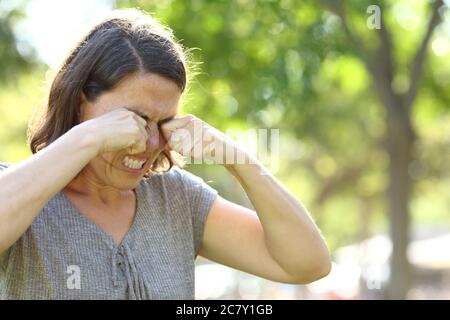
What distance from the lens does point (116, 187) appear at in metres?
2.58

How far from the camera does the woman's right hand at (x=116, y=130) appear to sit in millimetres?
2416

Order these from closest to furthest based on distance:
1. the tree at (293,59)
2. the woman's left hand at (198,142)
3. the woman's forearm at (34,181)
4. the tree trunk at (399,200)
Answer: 1. the woman's forearm at (34,181)
2. the woman's left hand at (198,142)
3. the tree at (293,59)
4. the tree trunk at (399,200)

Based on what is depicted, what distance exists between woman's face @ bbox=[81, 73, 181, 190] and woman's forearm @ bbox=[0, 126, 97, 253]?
0.64 ft

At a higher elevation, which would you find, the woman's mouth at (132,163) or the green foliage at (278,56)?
the green foliage at (278,56)

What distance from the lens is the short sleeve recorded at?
277cm

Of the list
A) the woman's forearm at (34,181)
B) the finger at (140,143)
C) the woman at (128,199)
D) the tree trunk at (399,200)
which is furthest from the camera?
the tree trunk at (399,200)

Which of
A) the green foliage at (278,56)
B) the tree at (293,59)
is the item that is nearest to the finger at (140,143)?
the green foliage at (278,56)

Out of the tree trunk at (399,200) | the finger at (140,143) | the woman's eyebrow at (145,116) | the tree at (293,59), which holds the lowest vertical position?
the finger at (140,143)

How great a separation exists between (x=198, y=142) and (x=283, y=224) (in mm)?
361

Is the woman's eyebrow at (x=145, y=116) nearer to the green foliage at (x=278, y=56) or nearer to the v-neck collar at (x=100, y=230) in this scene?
the v-neck collar at (x=100, y=230)

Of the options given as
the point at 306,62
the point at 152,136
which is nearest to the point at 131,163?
the point at 152,136

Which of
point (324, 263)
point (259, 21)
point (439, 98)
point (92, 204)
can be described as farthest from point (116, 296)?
point (439, 98)

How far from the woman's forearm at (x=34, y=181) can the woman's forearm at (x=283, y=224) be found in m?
0.54

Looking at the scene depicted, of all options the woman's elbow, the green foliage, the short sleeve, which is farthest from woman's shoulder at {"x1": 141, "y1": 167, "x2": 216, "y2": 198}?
the green foliage
